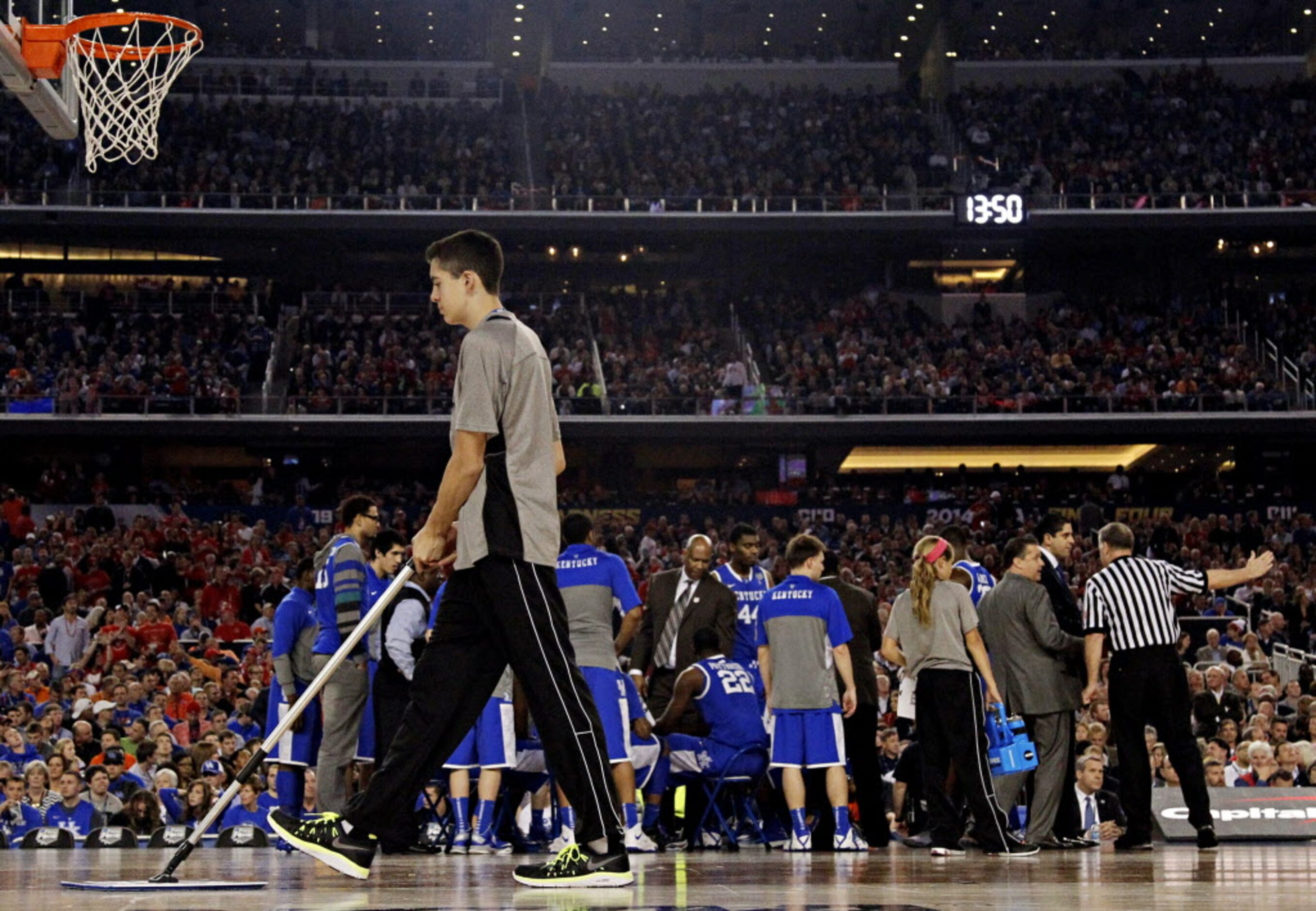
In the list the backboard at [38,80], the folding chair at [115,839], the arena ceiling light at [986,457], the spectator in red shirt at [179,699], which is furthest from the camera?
the arena ceiling light at [986,457]

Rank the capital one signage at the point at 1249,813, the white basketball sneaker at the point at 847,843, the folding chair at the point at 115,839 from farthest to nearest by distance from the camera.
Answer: the folding chair at the point at 115,839 → the capital one signage at the point at 1249,813 → the white basketball sneaker at the point at 847,843

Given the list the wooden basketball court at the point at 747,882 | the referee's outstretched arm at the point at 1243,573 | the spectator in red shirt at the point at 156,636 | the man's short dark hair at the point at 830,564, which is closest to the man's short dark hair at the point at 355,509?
the wooden basketball court at the point at 747,882

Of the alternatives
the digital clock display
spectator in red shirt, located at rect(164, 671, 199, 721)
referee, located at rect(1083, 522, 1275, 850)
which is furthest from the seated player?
the digital clock display

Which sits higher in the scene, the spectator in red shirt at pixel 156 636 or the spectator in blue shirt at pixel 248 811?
the spectator in red shirt at pixel 156 636

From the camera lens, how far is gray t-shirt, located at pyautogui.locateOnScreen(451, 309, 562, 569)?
19.0 feet

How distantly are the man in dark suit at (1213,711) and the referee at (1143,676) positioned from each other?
5.21 m

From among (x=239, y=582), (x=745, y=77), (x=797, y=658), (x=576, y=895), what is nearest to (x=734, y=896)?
(x=576, y=895)

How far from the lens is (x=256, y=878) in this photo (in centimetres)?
691

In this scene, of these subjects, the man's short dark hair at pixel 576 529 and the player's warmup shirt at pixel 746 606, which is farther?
the player's warmup shirt at pixel 746 606

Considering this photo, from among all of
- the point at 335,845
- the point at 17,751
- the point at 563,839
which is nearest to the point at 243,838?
the point at 563,839

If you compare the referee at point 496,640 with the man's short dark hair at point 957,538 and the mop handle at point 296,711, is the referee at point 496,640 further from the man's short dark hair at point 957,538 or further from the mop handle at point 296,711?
the man's short dark hair at point 957,538

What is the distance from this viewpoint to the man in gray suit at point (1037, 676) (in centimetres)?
1007

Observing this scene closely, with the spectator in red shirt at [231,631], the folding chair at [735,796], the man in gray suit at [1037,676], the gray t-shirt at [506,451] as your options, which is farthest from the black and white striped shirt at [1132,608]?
the spectator in red shirt at [231,631]

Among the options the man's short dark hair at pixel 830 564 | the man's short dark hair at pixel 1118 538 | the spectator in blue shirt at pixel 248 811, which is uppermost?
the man's short dark hair at pixel 1118 538
